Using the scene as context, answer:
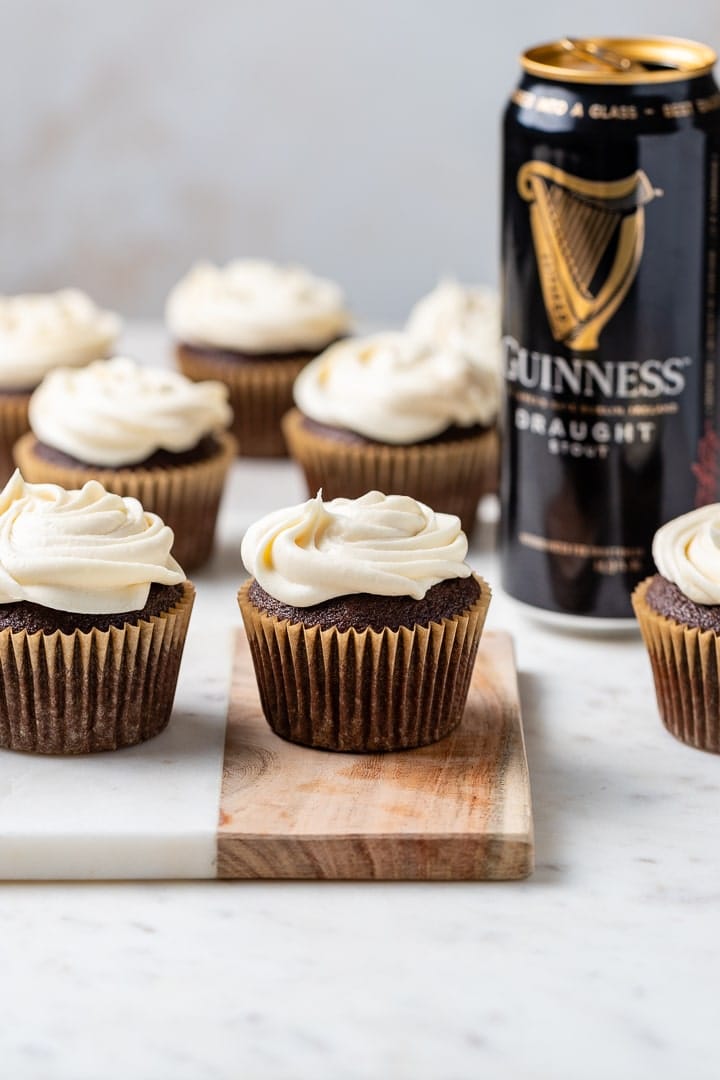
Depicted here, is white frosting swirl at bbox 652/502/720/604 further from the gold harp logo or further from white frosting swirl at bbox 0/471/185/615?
white frosting swirl at bbox 0/471/185/615

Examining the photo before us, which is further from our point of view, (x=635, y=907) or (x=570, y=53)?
(x=570, y=53)

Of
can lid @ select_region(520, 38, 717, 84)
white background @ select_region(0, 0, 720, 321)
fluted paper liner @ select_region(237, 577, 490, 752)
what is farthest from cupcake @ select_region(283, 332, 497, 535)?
white background @ select_region(0, 0, 720, 321)

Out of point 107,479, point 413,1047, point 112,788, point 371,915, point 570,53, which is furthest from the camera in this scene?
point 107,479

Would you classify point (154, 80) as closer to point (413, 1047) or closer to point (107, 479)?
point (107, 479)

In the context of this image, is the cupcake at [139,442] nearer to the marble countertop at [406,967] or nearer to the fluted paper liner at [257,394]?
the fluted paper liner at [257,394]

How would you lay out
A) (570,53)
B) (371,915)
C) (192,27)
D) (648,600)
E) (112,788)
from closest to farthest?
(371,915) < (112,788) < (648,600) < (570,53) < (192,27)

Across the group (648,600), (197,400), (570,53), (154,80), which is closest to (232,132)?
(154,80)
